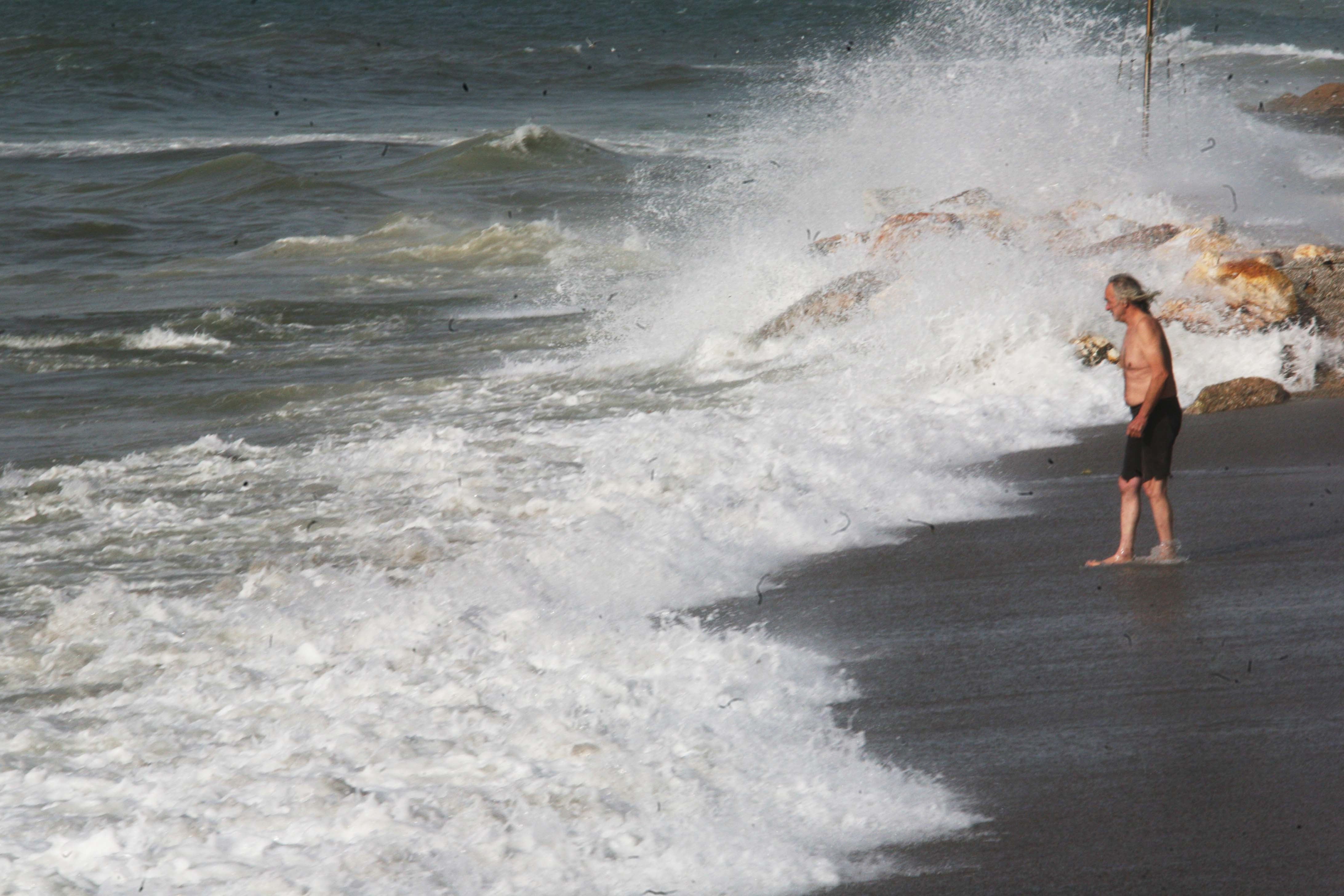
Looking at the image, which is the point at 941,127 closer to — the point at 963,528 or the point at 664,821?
the point at 963,528

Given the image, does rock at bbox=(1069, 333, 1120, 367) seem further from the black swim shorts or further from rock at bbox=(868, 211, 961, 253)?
the black swim shorts

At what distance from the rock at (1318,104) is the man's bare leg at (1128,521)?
25947mm

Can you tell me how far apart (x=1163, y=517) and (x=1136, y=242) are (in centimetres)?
582

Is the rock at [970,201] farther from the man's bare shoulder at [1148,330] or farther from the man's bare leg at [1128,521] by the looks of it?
the man's bare leg at [1128,521]

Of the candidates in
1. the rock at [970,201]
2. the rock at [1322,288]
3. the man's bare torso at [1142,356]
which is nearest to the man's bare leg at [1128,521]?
the man's bare torso at [1142,356]

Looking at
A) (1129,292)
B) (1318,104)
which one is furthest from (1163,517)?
(1318,104)

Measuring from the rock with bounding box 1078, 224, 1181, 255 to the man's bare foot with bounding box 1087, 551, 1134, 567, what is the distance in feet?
18.2

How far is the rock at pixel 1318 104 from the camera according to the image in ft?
94.1

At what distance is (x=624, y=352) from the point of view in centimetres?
1237

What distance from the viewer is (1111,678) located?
5.01 m

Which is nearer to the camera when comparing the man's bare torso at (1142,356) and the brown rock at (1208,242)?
the man's bare torso at (1142,356)

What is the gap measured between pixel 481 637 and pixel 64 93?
1510 inches

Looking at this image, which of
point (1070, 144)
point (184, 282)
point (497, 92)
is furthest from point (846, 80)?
point (497, 92)

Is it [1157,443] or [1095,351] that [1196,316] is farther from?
[1157,443]
